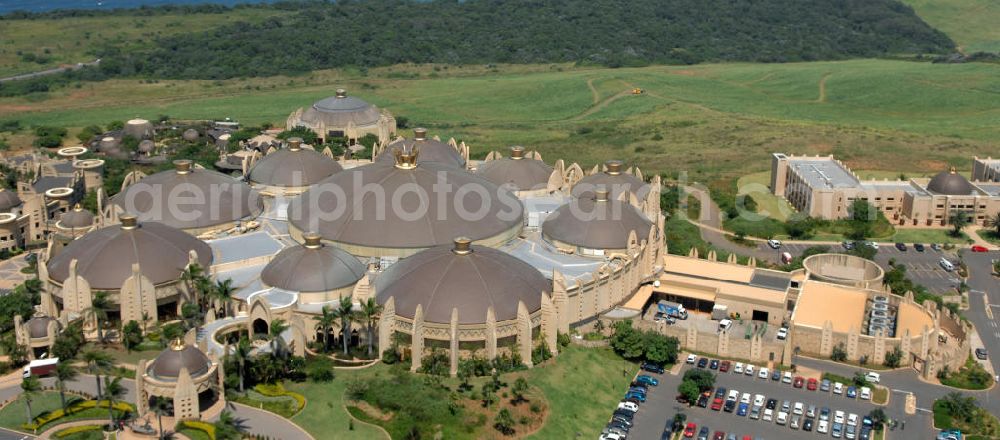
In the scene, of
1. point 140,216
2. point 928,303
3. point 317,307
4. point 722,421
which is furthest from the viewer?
point 140,216

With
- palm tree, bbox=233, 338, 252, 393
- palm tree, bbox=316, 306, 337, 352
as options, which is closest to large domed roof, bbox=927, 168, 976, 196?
palm tree, bbox=316, 306, 337, 352

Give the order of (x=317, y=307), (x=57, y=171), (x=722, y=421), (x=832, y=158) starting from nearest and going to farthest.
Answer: (x=722, y=421) < (x=317, y=307) < (x=57, y=171) < (x=832, y=158)

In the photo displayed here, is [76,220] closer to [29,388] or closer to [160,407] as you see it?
[29,388]

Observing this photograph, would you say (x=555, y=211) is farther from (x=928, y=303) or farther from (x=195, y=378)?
(x=195, y=378)

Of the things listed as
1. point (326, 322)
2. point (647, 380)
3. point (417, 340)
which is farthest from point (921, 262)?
point (326, 322)

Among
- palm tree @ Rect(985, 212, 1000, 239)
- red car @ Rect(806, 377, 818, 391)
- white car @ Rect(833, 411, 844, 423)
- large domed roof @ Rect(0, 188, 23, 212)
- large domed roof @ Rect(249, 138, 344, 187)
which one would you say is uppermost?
large domed roof @ Rect(249, 138, 344, 187)

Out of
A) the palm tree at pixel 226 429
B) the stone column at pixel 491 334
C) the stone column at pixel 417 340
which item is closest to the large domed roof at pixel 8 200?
the palm tree at pixel 226 429

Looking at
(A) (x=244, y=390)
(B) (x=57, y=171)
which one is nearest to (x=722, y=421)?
(A) (x=244, y=390)

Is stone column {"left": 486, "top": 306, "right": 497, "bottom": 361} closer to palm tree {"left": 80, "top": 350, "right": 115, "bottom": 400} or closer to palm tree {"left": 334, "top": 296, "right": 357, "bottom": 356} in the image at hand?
palm tree {"left": 334, "top": 296, "right": 357, "bottom": 356}
